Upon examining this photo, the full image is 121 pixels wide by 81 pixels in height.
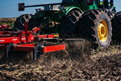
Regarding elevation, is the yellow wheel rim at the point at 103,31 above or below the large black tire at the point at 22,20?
below

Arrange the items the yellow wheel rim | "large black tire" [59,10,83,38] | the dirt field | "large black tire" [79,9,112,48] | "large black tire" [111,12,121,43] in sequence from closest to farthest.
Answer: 1. the dirt field
2. "large black tire" [79,9,112,48]
3. "large black tire" [59,10,83,38]
4. the yellow wheel rim
5. "large black tire" [111,12,121,43]

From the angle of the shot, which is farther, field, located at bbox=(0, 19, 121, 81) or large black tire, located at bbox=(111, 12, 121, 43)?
large black tire, located at bbox=(111, 12, 121, 43)

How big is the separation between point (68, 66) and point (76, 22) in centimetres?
184

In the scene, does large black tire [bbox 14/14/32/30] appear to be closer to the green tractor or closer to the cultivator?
the green tractor

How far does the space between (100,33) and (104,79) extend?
9.25 feet

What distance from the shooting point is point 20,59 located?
510cm

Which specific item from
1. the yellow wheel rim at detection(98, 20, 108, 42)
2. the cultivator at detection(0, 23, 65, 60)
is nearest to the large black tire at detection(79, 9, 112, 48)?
the yellow wheel rim at detection(98, 20, 108, 42)

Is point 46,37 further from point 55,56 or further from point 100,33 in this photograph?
point 100,33

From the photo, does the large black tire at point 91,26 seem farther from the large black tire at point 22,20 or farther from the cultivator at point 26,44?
the large black tire at point 22,20

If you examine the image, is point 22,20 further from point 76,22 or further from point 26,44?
point 26,44

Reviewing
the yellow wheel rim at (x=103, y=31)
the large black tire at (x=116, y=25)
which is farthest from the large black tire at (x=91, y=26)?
the large black tire at (x=116, y=25)

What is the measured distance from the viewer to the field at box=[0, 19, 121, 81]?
3691 mm

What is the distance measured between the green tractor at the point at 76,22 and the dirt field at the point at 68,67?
0.44 m

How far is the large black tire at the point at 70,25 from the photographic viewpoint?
228 inches
